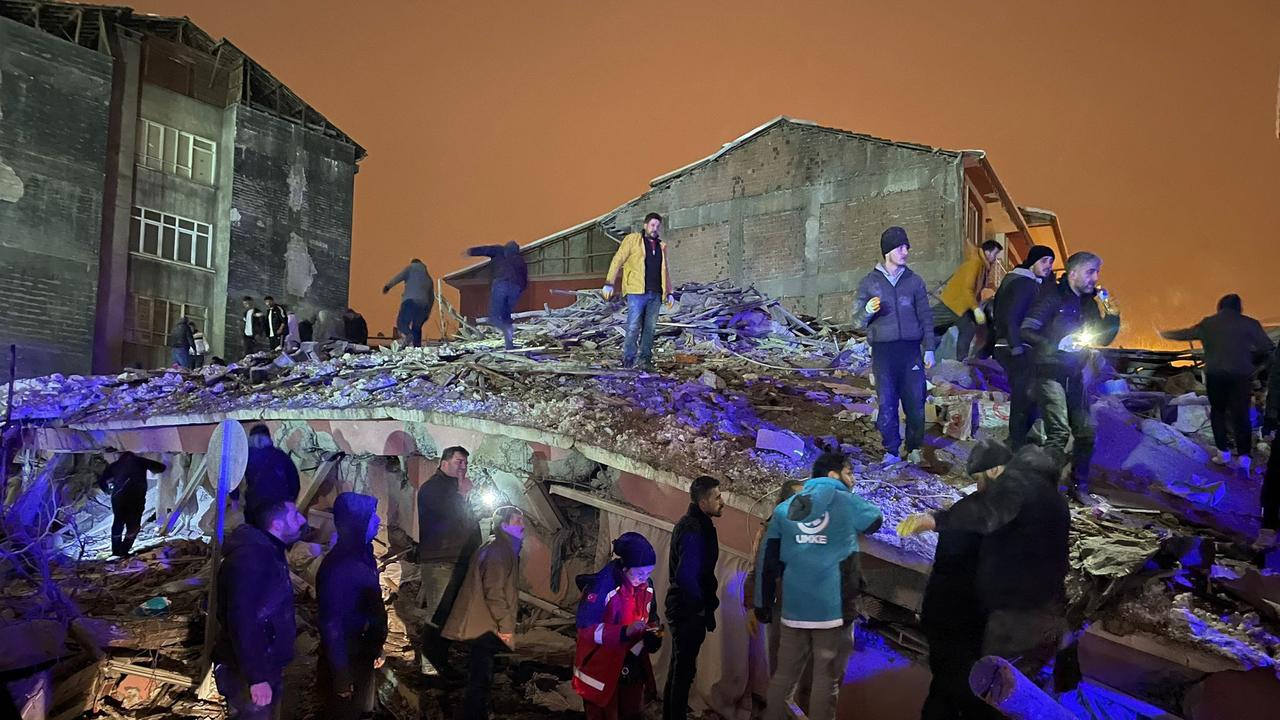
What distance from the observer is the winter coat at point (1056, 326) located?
5387 mm

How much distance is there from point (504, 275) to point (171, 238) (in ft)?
51.1

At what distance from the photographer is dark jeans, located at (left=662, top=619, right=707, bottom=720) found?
4.79m

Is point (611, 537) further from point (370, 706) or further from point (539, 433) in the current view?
point (370, 706)

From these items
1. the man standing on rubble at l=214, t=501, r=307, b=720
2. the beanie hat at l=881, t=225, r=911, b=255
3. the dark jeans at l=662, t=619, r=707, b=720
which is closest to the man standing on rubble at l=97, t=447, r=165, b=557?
the man standing on rubble at l=214, t=501, r=307, b=720

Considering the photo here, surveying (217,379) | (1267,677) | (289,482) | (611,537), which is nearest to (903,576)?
(1267,677)

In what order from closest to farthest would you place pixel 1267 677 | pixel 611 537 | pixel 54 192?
pixel 1267 677 < pixel 611 537 < pixel 54 192

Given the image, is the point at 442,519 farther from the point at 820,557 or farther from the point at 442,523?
the point at 820,557

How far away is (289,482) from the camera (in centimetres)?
725

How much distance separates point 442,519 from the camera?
5.81 meters

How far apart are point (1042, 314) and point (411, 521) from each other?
21.6ft

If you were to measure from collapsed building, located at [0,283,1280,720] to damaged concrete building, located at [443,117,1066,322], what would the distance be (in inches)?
334

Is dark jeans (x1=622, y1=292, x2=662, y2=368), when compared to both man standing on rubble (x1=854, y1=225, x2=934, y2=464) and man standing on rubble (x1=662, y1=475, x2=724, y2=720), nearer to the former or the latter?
man standing on rubble (x1=854, y1=225, x2=934, y2=464)

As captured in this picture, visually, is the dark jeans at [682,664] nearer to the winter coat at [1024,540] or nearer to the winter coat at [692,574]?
the winter coat at [692,574]

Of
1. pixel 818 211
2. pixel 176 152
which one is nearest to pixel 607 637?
pixel 818 211
